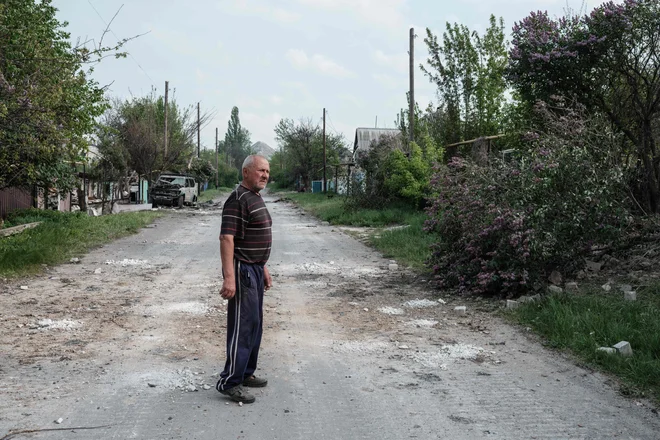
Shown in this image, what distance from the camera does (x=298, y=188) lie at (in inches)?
2470

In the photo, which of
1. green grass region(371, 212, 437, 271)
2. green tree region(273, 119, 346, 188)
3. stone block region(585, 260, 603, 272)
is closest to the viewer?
stone block region(585, 260, 603, 272)

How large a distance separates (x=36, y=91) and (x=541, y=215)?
816cm

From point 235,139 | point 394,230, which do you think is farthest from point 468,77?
point 235,139

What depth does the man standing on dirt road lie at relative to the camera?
13.2 ft

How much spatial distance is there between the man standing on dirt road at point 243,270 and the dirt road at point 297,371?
28cm

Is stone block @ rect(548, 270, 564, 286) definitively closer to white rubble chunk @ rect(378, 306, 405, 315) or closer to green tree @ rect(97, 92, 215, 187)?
white rubble chunk @ rect(378, 306, 405, 315)

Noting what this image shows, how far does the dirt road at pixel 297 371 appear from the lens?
3.65m

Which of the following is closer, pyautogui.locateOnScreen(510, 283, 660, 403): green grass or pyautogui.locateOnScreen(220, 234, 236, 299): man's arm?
pyautogui.locateOnScreen(220, 234, 236, 299): man's arm

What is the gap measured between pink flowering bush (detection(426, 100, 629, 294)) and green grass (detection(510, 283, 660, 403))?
0.69 m

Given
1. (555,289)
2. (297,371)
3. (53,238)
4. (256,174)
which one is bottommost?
(297,371)

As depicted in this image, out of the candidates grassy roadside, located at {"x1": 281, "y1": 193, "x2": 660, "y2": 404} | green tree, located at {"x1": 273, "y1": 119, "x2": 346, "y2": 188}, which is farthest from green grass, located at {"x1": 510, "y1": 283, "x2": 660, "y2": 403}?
green tree, located at {"x1": 273, "y1": 119, "x2": 346, "y2": 188}

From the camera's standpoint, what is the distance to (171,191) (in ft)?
102

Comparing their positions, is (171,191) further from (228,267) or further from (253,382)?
(228,267)

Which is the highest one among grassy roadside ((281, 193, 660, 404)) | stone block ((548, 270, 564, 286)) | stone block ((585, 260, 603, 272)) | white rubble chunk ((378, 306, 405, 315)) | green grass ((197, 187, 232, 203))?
green grass ((197, 187, 232, 203))
